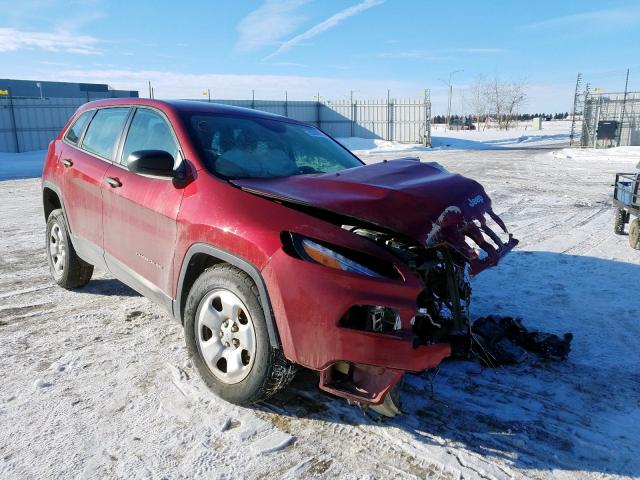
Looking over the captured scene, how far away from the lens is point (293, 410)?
292cm

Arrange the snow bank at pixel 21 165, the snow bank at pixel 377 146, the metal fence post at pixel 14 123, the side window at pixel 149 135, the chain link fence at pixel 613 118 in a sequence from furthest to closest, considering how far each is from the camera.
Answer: the snow bank at pixel 377 146 < the chain link fence at pixel 613 118 < the metal fence post at pixel 14 123 < the snow bank at pixel 21 165 < the side window at pixel 149 135

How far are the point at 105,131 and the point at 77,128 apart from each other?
2.21 ft

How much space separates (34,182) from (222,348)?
13.3 m

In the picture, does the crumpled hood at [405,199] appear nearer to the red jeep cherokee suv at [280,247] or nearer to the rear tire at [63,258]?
the red jeep cherokee suv at [280,247]

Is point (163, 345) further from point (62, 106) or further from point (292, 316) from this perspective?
point (62, 106)

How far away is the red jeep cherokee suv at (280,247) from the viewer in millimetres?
2445

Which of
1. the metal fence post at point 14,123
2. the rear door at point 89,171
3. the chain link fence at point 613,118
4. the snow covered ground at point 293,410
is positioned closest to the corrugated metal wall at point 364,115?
the chain link fence at point 613,118

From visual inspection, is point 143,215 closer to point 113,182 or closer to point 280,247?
point 113,182

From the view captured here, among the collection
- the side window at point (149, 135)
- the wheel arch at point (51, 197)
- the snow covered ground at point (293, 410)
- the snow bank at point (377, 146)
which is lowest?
the snow covered ground at point (293, 410)

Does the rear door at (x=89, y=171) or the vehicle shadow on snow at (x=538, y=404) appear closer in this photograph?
the vehicle shadow on snow at (x=538, y=404)

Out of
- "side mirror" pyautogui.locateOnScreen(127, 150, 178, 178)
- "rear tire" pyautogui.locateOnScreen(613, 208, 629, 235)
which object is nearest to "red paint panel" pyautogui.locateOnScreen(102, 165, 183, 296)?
"side mirror" pyautogui.locateOnScreen(127, 150, 178, 178)

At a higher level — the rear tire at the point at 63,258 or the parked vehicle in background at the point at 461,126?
the parked vehicle in background at the point at 461,126

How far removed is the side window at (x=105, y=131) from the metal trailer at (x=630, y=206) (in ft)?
19.7

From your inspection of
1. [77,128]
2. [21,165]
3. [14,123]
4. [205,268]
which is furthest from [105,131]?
[14,123]
